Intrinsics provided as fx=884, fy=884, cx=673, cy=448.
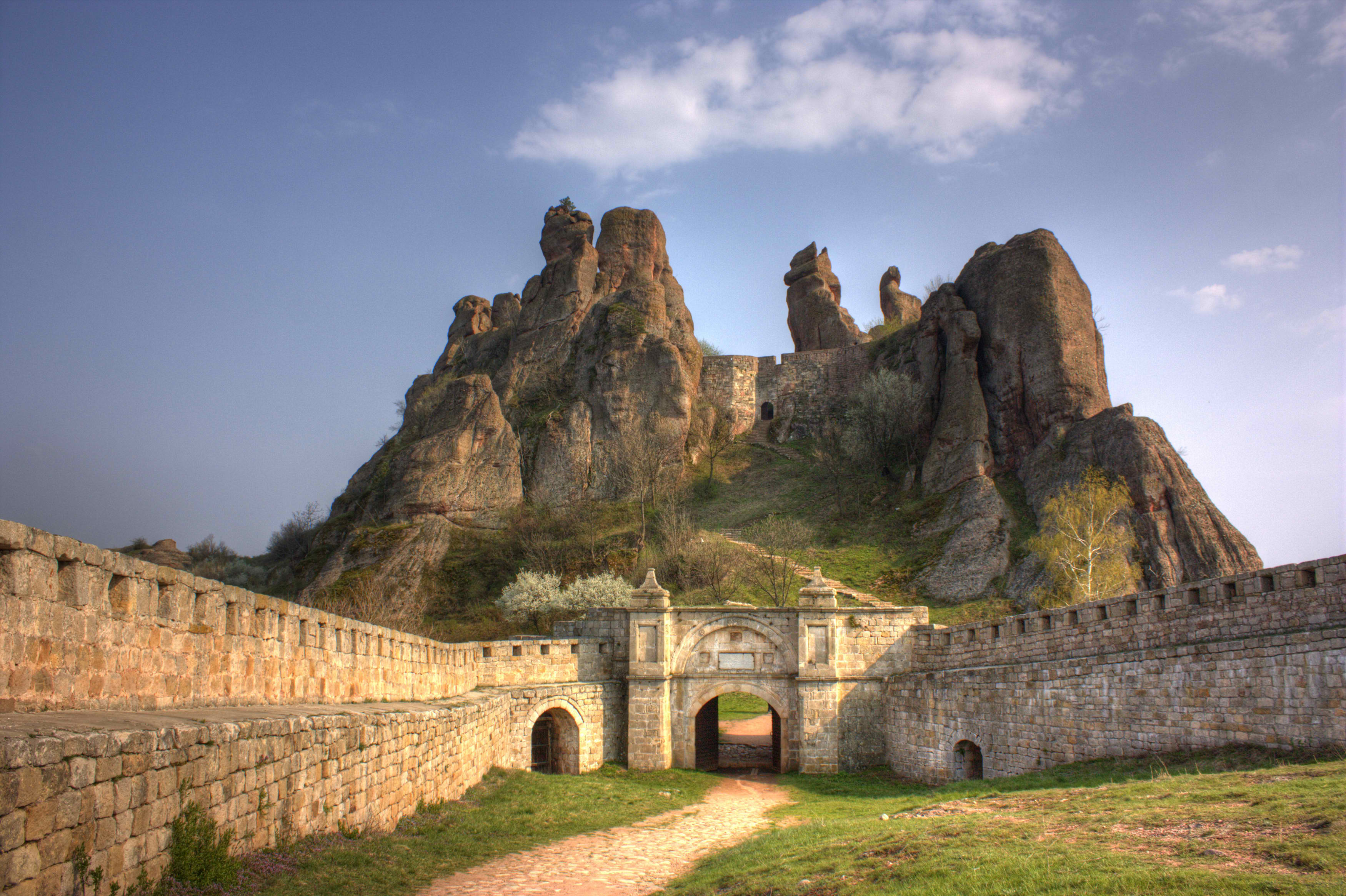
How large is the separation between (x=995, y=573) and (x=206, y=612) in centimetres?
3196

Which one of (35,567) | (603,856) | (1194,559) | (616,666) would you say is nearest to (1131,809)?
(603,856)

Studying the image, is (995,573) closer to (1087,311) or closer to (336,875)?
(1087,311)

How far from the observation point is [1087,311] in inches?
1715

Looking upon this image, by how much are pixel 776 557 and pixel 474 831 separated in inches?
1097

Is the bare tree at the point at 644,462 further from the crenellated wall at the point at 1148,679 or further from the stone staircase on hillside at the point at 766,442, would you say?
the crenellated wall at the point at 1148,679

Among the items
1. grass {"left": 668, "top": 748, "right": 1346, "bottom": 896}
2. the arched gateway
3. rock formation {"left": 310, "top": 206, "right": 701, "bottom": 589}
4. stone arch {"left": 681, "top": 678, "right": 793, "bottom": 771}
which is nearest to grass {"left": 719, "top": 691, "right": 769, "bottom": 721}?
the arched gateway

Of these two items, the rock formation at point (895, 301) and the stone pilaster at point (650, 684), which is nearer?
the stone pilaster at point (650, 684)

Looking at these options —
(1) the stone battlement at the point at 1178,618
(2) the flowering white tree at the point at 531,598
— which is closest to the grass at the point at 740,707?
(2) the flowering white tree at the point at 531,598

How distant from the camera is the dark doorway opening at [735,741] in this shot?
25.7 m

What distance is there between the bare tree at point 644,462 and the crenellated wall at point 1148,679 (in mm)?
24602

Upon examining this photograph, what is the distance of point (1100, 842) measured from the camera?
8.02m

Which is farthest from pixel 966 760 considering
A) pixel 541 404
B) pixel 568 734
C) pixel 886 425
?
pixel 541 404

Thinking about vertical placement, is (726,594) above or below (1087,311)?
below

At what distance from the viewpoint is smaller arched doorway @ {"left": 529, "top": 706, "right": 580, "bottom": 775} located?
23.8 m
